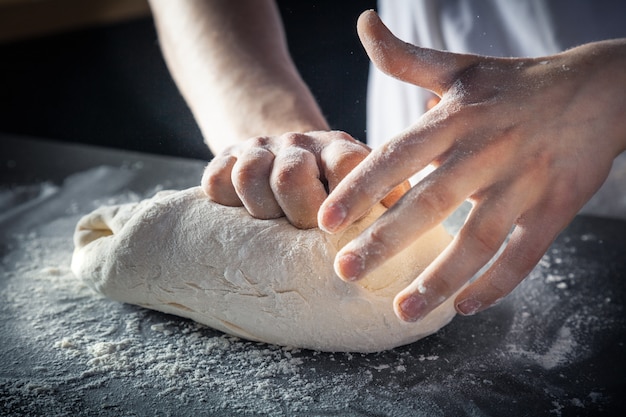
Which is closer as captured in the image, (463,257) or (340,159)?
(463,257)

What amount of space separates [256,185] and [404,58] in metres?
0.29

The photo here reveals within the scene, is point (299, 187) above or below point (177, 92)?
below

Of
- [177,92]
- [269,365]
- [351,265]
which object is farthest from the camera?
[177,92]

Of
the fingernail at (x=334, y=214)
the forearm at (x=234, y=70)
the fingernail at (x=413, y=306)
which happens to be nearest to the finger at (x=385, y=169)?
the fingernail at (x=334, y=214)

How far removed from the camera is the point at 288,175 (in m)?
0.94

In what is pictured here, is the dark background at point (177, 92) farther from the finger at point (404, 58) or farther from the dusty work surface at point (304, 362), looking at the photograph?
the dusty work surface at point (304, 362)

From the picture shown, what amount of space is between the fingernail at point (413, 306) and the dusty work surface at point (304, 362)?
0.38 feet

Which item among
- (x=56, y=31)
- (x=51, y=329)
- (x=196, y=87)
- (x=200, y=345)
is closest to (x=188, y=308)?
(x=200, y=345)

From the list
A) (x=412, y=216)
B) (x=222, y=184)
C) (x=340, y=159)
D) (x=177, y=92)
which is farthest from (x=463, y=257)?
(x=177, y=92)

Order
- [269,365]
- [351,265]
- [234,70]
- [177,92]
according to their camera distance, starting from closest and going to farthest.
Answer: [351,265] < [269,365] < [177,92] < [234,70]

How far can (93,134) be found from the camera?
2.03 meters

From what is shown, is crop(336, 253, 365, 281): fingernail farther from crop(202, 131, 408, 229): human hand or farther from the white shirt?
the white shirt

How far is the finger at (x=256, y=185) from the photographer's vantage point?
97cm

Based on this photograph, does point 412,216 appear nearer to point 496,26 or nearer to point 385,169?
point 385,169
